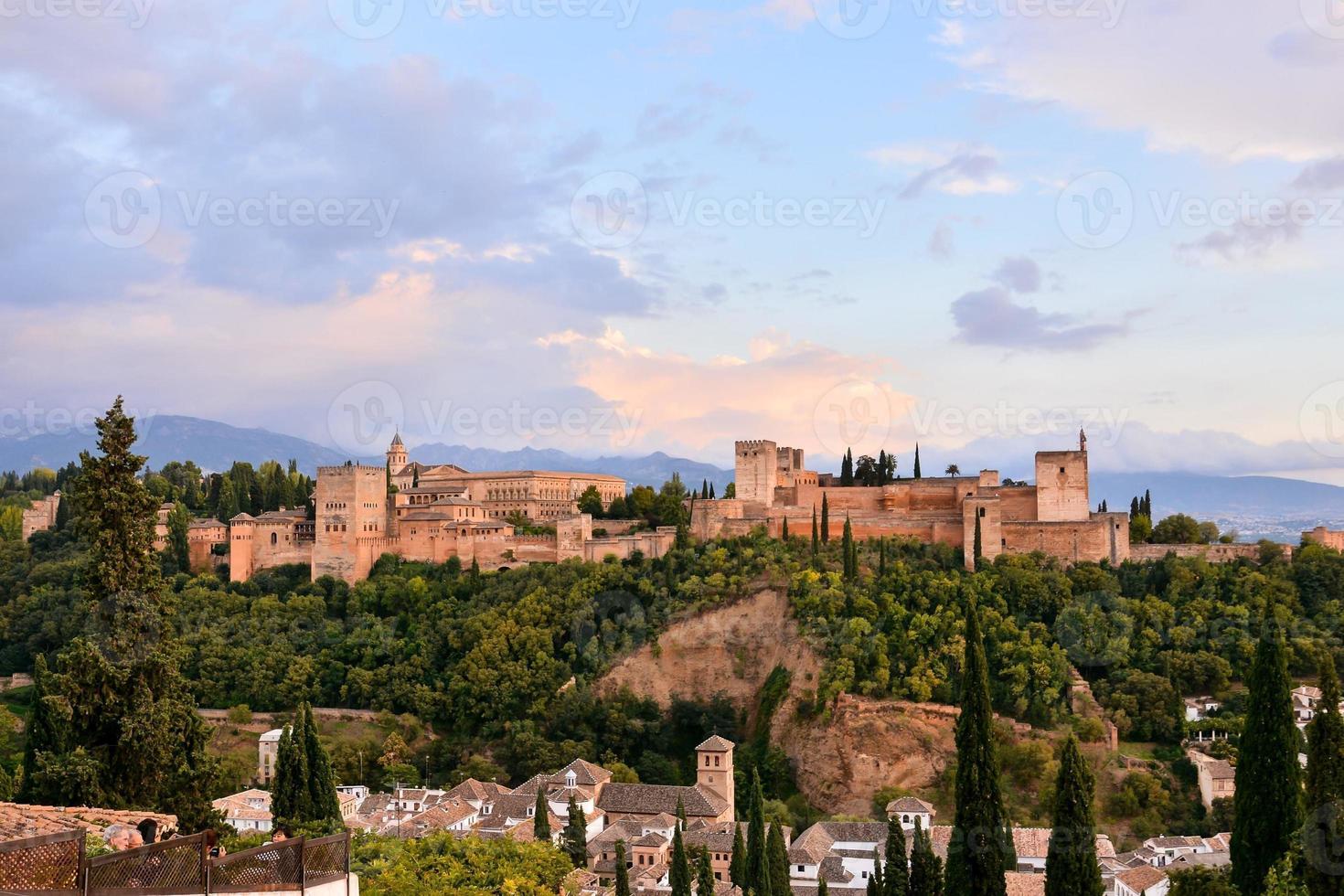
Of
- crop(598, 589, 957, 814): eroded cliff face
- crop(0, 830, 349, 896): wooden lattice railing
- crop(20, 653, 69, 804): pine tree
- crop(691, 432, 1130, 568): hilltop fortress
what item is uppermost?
crop(691, 432, 1130, 568): hilltop fortress

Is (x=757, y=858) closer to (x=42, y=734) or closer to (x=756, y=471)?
(x=42, y=734)

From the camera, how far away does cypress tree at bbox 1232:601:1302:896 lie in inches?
795

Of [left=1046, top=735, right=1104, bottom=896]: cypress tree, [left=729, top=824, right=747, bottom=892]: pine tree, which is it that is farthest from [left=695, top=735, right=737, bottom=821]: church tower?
[left=1046, top=735, right=1104, bottom=896]: cypress tree

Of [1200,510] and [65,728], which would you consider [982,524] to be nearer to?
[65,728]

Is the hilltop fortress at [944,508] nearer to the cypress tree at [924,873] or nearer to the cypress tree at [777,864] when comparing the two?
the cypress tree at [777,864]

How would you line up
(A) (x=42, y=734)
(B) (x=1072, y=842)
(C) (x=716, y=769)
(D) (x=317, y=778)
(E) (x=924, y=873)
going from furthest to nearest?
(C) (x=716, y=769)
(D) (x=317, y=778)
(E) (x=924, y=873)
(A) (x=42, y=734)
(B) (x=1072, y=842)

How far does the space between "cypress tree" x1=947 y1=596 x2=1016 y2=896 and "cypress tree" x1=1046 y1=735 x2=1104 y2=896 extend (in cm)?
109

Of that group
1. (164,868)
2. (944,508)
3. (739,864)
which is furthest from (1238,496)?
(164,868)

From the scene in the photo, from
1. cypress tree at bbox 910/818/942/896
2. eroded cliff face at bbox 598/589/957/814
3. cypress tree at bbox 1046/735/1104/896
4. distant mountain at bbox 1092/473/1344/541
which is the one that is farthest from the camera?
distant mountain at bbox 1092/473/1344/541

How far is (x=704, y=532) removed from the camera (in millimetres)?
52875

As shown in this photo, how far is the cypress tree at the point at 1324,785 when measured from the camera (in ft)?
54.9

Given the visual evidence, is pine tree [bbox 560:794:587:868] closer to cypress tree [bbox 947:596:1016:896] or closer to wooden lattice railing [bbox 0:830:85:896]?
cypress tree [bbox 947:596:1016:896]

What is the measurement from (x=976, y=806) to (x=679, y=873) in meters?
7.55

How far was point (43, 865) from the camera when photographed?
303 inches
